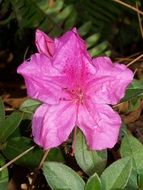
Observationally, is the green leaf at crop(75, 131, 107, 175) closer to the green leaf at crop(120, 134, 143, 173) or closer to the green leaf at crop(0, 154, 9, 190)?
the green leaf at crop(120, 134, 143, 173)

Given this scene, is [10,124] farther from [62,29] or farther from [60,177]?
[62,29]

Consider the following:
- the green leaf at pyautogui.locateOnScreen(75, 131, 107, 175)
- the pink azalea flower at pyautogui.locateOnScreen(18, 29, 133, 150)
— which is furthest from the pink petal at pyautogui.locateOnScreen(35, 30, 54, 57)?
the green leaf at pyautogui.locateOnScreen(75, 131, 107, 175)

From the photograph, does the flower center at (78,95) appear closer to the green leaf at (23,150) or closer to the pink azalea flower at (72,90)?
the pink azalea flower at (72,90)

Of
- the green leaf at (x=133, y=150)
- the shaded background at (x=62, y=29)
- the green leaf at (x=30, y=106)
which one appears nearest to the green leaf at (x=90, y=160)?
the green leaf at (x=133, y=150)

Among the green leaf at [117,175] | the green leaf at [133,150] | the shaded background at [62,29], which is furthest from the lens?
the shaded background at [62,29]

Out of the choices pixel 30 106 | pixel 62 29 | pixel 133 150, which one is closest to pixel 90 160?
pixel 133 150

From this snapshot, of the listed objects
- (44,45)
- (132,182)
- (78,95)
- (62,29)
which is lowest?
(132,182)

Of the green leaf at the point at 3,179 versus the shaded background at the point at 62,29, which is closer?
the green leaf at the point at 3,179
